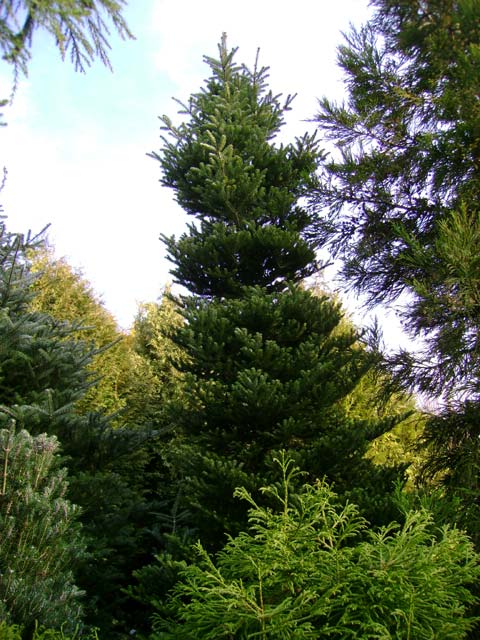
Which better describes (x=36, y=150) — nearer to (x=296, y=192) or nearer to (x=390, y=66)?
(x=296, y=192)

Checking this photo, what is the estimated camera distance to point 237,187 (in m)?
6.44

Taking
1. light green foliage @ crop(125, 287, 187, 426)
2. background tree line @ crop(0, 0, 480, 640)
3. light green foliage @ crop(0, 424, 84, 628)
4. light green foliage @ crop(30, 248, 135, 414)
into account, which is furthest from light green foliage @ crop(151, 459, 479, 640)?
light green foliage @ crop(30, 248, 135, 414)

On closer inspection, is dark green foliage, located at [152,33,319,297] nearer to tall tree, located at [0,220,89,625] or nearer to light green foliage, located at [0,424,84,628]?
tall tree, located at [0,220,89,625]

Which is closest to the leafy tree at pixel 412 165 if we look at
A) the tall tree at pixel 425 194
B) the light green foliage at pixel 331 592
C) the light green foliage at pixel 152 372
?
the tall tree at pixel 425 194

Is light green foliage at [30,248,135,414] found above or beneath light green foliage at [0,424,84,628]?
above

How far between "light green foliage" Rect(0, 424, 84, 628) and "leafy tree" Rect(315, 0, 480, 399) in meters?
3.94

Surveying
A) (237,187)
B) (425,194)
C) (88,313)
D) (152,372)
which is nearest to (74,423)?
(237,187)

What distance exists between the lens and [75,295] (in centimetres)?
1266

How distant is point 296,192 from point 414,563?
5.14 m

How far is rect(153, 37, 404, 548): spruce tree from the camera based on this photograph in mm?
5391

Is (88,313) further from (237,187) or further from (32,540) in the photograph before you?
(32,540)

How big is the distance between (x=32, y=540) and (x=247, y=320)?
122 inches

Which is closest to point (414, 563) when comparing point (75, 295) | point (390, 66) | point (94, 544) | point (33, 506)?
point (33, 506)

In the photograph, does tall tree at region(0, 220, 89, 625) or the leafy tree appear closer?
tall tree at region(0, 220, 89, 625)
